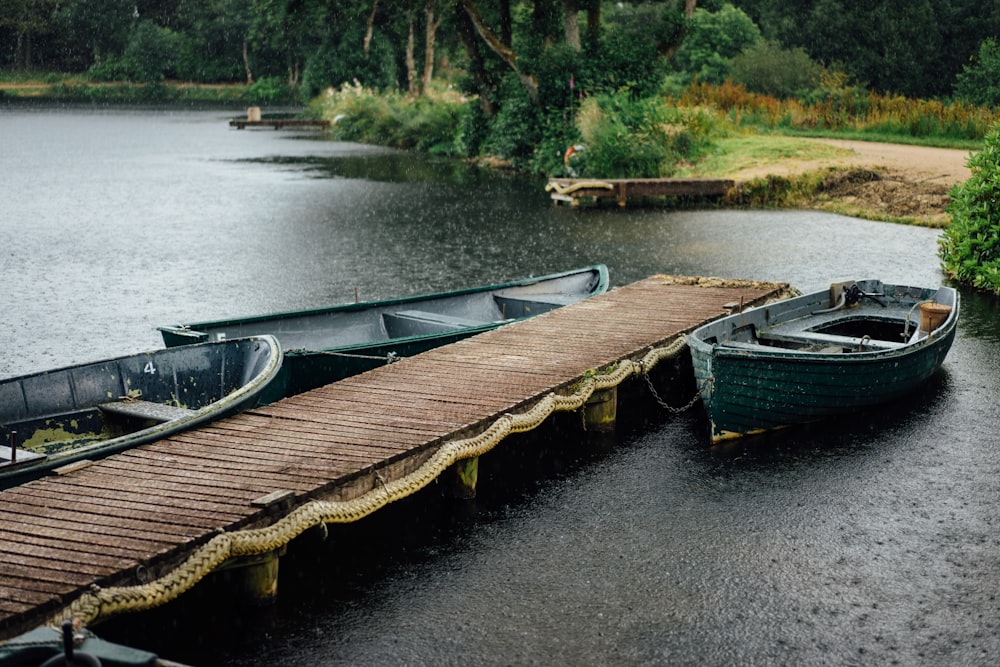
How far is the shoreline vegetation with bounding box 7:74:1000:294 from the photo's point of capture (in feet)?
81.0

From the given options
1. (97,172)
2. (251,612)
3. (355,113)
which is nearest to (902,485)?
(251,612)

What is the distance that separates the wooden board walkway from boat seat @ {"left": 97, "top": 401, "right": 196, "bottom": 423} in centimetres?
44

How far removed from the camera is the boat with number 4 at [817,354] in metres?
10.3

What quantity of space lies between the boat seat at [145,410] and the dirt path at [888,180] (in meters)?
18.4

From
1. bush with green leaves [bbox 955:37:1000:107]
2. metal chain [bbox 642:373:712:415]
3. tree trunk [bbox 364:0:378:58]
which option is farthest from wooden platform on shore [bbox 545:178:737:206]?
tree trunk [bbox 364:0:378:58]

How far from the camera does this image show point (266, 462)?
8180 mm

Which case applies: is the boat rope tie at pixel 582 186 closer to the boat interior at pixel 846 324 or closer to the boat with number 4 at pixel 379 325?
the boat with number 4 at pixel 379 325

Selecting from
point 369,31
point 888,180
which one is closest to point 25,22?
point 369,31

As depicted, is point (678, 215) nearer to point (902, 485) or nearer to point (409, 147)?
point (902, 485)

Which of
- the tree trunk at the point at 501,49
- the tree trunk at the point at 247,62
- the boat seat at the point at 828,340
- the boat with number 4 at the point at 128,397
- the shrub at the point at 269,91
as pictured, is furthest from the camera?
the tree trunk at the point at 247,62

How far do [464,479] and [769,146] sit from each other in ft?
76.1

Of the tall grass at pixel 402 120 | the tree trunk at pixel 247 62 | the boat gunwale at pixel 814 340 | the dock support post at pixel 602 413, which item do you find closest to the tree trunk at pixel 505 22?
the tall grass at pixel 402 120

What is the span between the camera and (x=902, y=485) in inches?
381

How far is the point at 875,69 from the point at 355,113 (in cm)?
2364
